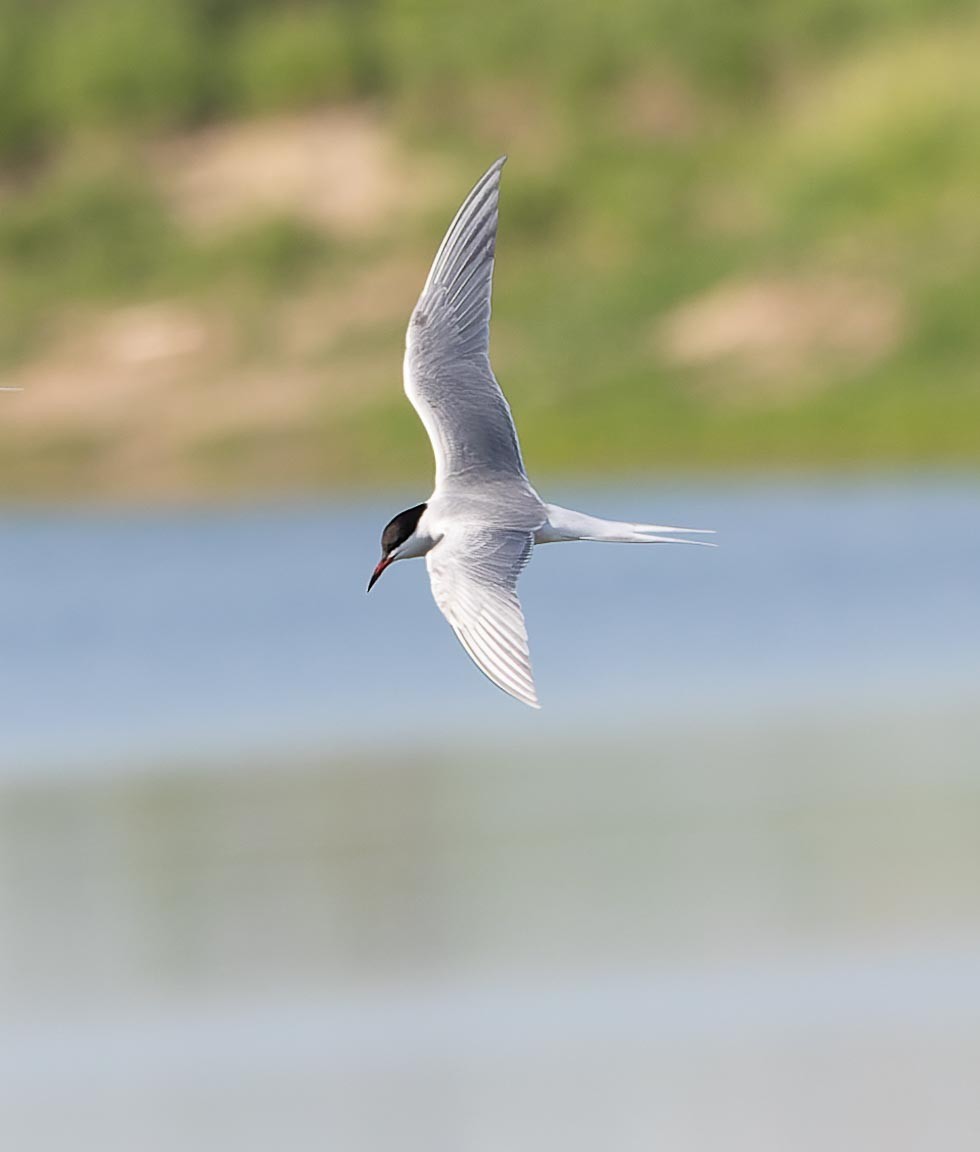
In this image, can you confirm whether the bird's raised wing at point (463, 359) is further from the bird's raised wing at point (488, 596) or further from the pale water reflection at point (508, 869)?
the pale water reflection at point (508, 869)

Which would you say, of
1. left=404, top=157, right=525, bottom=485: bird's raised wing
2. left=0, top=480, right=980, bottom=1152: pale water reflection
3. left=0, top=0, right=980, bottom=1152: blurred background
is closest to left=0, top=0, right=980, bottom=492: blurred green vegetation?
left=0, top=0, right=980, bottom=1152: blurred background

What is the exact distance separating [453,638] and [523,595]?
1830 mm

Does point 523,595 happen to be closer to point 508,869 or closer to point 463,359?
point 508,869

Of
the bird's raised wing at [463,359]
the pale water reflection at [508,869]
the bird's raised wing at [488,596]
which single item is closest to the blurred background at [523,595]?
the pale water reflection at [508,869]

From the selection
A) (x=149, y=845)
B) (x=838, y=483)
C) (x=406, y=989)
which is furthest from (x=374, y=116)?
(x=406, y=989)

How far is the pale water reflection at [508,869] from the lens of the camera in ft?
34.5

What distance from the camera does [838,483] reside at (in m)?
30.0

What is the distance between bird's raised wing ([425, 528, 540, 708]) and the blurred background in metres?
2.78

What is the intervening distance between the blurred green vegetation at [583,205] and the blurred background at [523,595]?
74mm

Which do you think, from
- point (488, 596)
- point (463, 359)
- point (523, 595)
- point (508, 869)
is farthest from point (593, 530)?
point (523, 595)

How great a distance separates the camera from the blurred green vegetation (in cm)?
3344

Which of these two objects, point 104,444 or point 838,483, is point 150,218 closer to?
point 104,444

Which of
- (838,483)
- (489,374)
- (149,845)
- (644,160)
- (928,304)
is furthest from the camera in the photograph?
(644,160)

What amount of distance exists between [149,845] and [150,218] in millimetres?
26616
